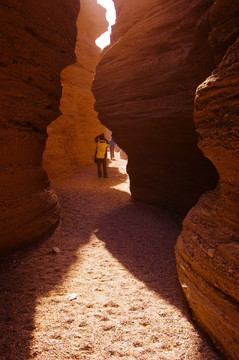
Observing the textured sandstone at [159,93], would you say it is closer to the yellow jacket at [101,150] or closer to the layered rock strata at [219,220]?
the layered rock strata at [219,220]

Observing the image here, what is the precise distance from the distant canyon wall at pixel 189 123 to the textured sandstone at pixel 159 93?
26 mm

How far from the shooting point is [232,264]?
199 centimetres

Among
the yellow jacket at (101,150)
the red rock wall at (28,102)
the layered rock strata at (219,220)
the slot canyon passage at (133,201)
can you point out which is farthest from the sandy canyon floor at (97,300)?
the yellow jacket at (101,150)

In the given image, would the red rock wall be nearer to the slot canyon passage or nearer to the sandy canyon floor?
the slot canyon passage

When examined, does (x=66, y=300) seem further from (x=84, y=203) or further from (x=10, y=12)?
(x=10, y=12)

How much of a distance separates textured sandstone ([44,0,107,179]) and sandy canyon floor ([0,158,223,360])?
18.4ft

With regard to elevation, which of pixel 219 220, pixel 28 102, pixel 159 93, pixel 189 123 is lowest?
pixel 219 220

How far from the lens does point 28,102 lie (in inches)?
148

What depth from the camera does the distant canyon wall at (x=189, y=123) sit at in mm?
2104

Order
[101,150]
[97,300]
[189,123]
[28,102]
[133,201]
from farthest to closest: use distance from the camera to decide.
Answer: [101,150]
[133,201]
[189,123]
[28,102]
[97,300]

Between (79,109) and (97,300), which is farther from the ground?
(79,109)

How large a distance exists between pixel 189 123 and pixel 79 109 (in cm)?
1022

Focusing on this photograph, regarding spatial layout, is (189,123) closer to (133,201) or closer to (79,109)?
(133,201)

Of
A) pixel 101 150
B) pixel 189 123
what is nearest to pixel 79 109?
pixel 101 150
